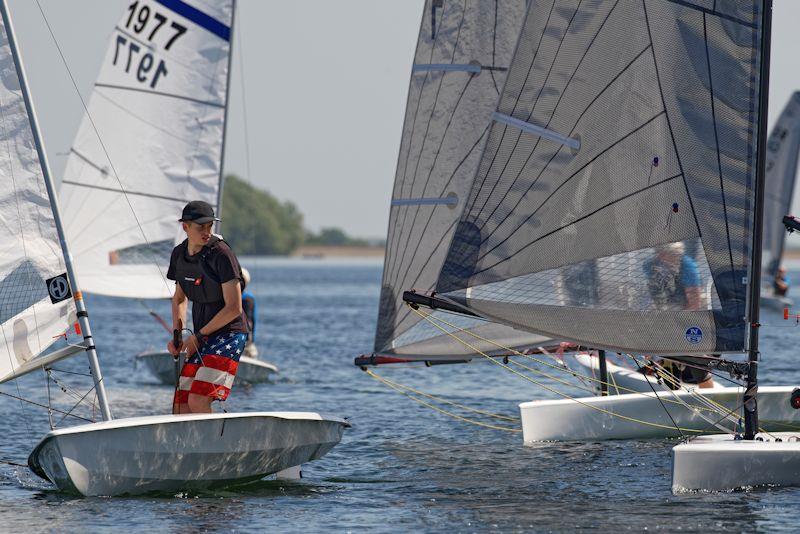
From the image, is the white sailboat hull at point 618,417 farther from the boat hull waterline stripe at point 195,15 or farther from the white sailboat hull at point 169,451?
the boat hull waterline stripe at point 195,15

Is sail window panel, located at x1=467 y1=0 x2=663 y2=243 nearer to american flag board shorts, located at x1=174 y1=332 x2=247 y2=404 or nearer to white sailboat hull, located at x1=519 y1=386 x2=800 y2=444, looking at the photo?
american flag board shorts, located at x1=174 y1=332 x2=247 y2=404

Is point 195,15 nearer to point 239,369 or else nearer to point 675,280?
point 239,369

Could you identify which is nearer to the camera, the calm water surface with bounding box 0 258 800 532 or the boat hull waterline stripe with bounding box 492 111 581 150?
the calm water surface with bounding box 0 258 800 532

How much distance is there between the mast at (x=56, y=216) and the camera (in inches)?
360

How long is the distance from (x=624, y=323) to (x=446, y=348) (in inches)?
91.1

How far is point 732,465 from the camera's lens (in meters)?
9.38

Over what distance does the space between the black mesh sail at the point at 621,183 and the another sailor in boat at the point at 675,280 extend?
0.4 inches

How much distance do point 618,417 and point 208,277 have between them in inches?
195

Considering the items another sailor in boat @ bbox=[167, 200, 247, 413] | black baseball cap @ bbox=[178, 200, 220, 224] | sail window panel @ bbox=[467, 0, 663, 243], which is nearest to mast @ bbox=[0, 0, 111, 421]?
another sailor in boat @ bbox=[167, 200, 247, 413]

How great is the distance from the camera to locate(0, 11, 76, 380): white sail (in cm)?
926

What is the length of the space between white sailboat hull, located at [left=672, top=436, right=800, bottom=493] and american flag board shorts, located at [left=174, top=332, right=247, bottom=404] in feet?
10.5

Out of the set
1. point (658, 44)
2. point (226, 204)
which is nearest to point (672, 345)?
point (658, 44)

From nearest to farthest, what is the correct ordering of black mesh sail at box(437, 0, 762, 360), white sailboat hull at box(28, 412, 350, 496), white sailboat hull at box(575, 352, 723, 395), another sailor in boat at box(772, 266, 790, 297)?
white sailboat hull at box(28, 412, 350, 496), black mesh sail at box(437, 0, 762, 360), white sailboat hull at box(575, 352, 723, 395), another sailor in boat at box(772, 266, 790, 297)

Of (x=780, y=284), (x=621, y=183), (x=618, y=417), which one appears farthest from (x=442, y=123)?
(x=780, y=284)
